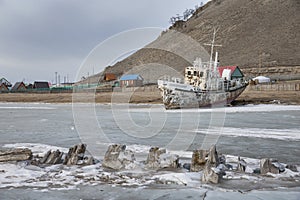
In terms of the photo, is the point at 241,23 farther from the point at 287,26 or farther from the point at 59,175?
the point at 59,175

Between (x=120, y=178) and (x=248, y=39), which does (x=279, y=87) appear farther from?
(x=248, y=39)

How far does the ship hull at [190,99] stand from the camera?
3167 cm

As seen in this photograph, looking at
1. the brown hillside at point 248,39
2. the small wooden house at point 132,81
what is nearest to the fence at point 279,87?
the brown hillside at point 248,39

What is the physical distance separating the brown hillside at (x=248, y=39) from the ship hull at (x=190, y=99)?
29.9m

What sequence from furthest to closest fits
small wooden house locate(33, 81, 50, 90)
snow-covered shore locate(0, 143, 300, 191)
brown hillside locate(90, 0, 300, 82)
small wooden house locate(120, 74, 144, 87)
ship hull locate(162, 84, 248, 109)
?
small wooden house locate(33, 81, 50, 90) → small wooden house locate(120, 74, 144, 87) → brown hillside locate(90, 0, 300, 82) → ship hull locate(162, 84, 248, 109) → snow-covered shore locate(0, 143, 300, 191)

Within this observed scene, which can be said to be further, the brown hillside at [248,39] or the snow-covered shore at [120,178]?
the brown hillside at [248,39]

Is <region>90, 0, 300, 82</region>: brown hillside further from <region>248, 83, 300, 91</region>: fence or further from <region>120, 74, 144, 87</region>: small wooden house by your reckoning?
<region>248, 83, 300, 91</region>: fence

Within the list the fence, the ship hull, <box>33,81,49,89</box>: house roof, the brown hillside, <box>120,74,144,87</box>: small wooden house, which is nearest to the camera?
the ship hull

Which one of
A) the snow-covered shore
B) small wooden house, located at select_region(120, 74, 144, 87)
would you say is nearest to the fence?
small wooden house, located at select_region(120, 74, 144, 87)

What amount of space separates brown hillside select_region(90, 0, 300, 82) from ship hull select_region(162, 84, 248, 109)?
29.9 m

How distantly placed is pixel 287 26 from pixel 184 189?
9815cm

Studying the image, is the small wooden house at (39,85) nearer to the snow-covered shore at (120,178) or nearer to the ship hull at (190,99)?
the ship hull at (190,99)

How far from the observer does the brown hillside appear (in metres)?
74.8

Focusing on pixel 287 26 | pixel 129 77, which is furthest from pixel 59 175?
pixel 287 26
